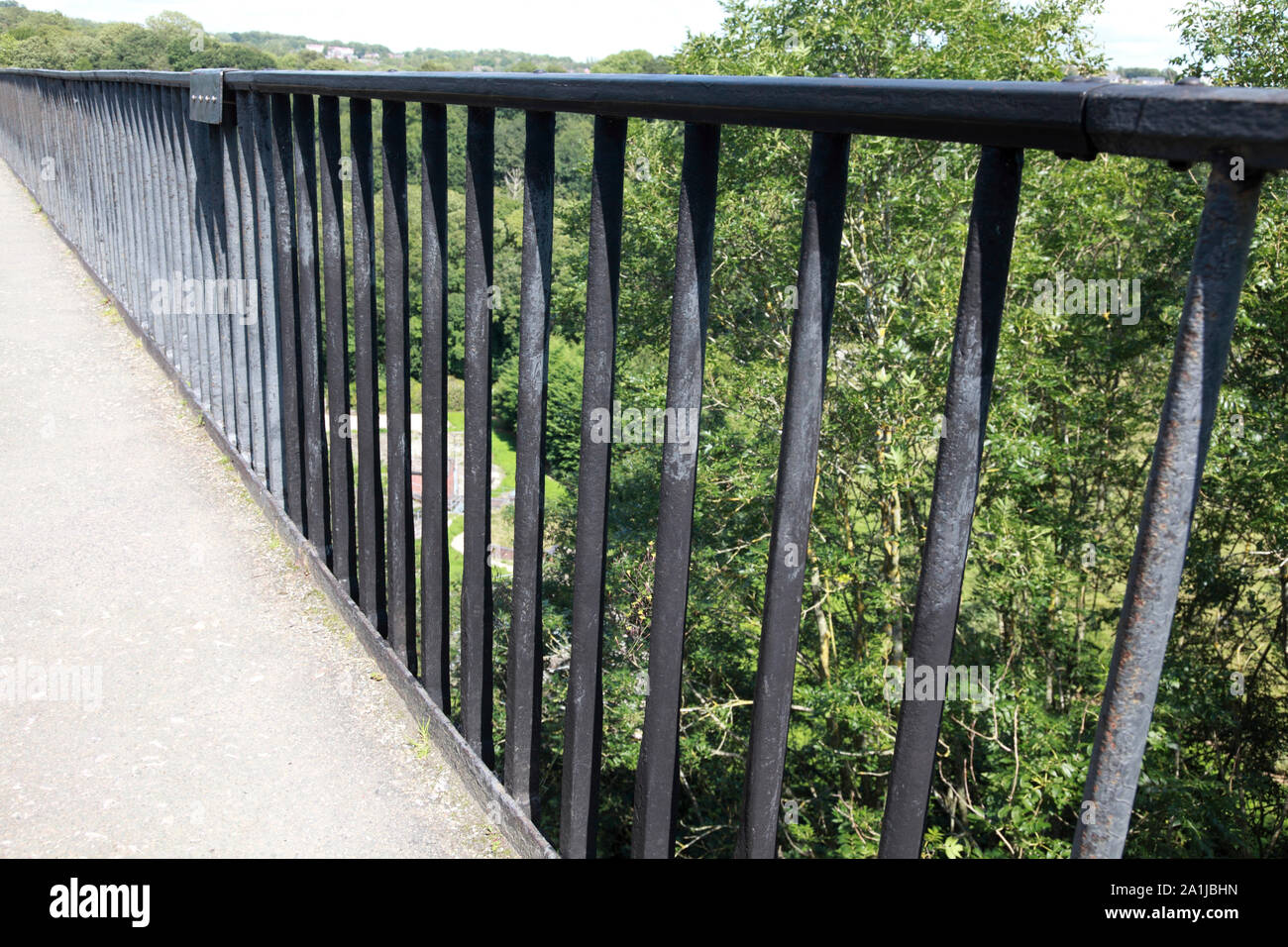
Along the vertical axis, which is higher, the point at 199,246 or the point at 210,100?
the point at 210,100

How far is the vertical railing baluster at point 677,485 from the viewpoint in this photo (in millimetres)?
1537

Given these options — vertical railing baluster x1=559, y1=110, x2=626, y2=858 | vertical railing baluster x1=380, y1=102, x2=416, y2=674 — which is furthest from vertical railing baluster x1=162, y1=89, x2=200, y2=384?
vertical railing baluster x1=559, y1=110, x2=626, y2=858

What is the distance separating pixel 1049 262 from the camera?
12.9 m

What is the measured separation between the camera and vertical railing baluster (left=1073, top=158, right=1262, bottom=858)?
90cm

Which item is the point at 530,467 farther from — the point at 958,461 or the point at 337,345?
the point at 337,345

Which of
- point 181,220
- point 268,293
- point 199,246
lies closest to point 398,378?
point 268,293

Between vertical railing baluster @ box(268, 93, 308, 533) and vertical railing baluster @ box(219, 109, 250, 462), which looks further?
vertical railing baluster @ box(219, 109, 250, 462)

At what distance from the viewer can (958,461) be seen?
1.20 meters

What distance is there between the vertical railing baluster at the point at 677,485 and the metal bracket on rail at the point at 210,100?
2487mm

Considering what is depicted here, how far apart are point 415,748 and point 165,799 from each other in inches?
21.1

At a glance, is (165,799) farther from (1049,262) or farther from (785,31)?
(785,31)

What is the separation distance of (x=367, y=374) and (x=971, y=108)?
6.58 feet

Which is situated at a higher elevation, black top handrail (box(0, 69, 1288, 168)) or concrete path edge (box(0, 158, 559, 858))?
black top handrail (box(0, 69, 1288, 168))

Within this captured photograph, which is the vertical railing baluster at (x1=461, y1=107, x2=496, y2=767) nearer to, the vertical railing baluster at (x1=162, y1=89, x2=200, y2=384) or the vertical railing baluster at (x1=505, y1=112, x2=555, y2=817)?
the vertical railing baluster at (x1=505, y1=112, x2=555, y2=817)
